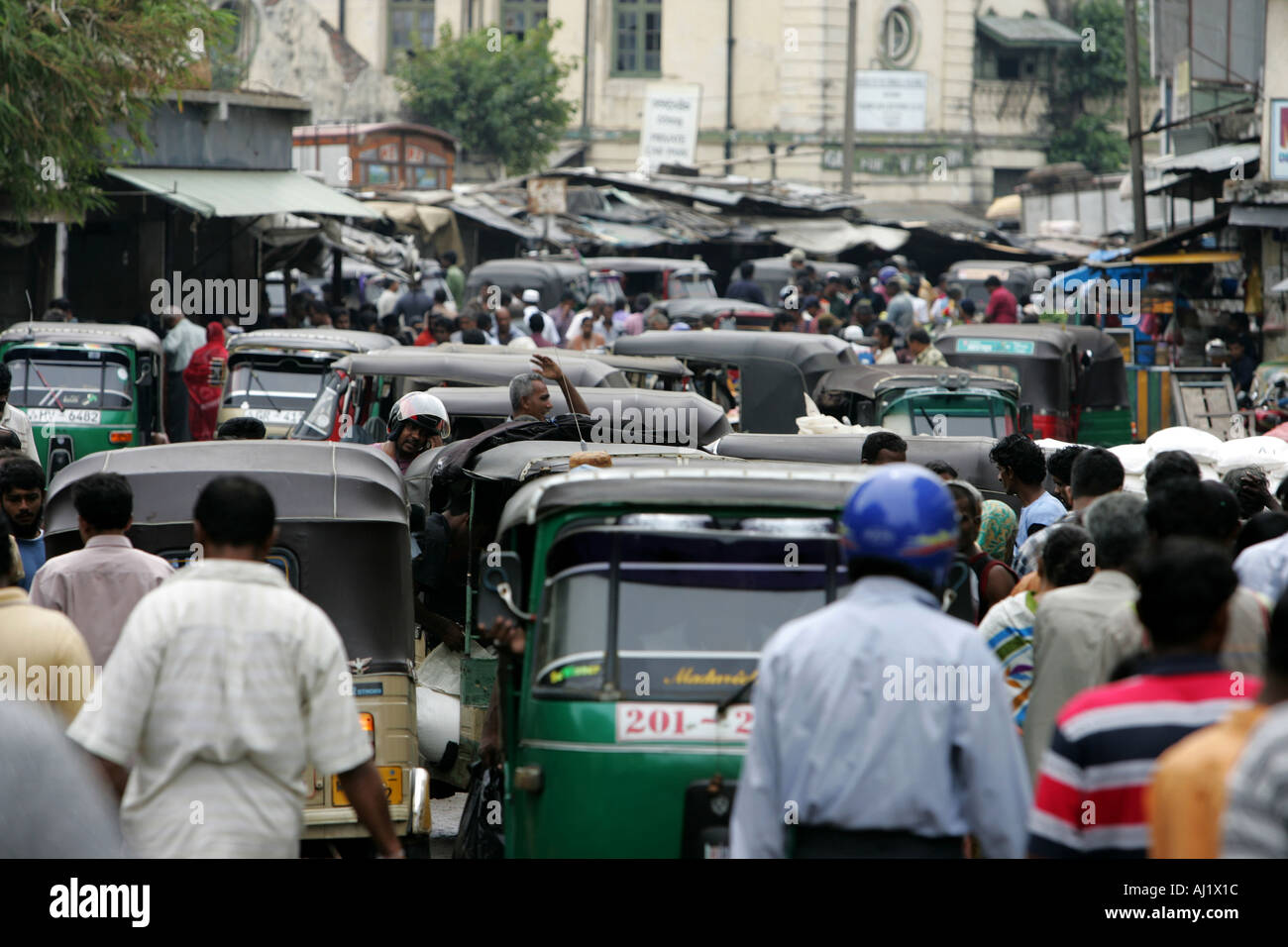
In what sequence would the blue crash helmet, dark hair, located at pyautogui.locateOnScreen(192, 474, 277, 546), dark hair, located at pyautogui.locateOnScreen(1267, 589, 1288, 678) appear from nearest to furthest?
dark hair, located at pyautogui.locateOnScreen(1267, 589, 1288, 678) → the blue crash helmet → dark hair, located at pyautogui.locateOnScreen(192, 474, 277, 546)

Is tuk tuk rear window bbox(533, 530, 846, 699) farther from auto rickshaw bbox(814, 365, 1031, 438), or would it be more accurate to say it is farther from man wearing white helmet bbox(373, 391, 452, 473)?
auto rickshaw bbox(814, 365, 1031, 438)

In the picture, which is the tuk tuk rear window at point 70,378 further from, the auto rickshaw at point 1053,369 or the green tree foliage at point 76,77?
the auto rickshaw at point 1053,369

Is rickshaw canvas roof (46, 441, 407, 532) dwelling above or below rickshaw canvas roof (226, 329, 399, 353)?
below

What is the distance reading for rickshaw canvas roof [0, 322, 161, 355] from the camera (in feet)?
52.2

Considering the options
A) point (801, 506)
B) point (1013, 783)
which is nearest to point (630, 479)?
point (801, 506)

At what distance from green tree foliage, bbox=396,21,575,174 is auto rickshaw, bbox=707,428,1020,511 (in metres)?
38.3

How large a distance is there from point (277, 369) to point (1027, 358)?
25.0 ft

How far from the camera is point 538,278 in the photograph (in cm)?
2836

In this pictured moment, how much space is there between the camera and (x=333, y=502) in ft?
23.4

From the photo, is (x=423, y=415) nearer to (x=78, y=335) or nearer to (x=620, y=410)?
(x=620, y=410)

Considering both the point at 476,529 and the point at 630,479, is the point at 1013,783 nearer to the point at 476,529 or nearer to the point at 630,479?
the point at 630,479

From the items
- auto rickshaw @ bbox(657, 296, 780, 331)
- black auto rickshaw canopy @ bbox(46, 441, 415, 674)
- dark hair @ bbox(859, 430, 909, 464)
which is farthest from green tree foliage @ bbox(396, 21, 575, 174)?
black auto rickshaw canopy @ bbox(46, 441, 415, 674)

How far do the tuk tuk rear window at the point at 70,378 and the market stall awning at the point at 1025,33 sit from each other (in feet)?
146

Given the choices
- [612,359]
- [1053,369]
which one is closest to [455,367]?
[612,359]
